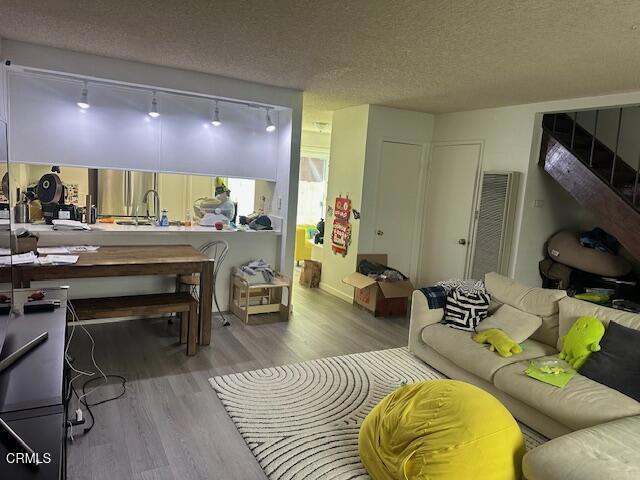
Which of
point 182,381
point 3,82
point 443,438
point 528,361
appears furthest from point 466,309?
point 3,82

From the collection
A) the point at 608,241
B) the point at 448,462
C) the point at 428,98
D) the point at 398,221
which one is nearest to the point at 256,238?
the point at 398,221

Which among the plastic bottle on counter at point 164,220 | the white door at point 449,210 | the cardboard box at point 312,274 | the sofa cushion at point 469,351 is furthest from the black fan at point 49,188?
the white door at point 449,210

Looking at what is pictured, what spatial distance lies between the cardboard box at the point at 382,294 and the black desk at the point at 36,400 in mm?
3292

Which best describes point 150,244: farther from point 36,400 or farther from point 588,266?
point 588,266

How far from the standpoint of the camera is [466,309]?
3.45 meters

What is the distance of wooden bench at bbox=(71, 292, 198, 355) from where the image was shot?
10.8ft

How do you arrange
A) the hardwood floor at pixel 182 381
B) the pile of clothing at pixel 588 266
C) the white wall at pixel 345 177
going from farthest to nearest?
1. the white wall at pixel 345 177
2. the pile of clothing at pixel 588 266
3. the hardwood floor at pixel 182 381

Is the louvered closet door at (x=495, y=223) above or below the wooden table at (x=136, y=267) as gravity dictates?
above

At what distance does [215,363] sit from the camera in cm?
343

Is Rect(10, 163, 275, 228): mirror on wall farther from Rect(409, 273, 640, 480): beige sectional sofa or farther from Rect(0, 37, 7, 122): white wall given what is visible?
Rect(409, 273, 640, 480): beige sectional sofa

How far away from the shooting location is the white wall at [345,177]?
534cm

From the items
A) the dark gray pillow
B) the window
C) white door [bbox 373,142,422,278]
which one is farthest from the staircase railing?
the window

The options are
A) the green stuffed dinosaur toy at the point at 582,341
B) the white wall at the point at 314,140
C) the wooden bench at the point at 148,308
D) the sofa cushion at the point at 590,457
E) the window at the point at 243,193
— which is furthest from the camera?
the white wall at the point at 314,140

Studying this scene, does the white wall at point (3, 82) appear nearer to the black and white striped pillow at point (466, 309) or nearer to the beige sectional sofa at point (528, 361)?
the beige sectional sofa at point (528, 361)
